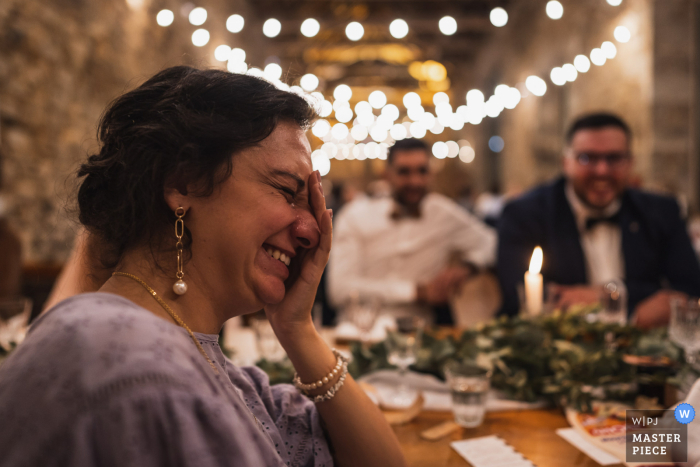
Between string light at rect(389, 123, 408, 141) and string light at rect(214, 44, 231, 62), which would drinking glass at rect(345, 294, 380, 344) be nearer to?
string light at rect(214, 44, 231, 62)

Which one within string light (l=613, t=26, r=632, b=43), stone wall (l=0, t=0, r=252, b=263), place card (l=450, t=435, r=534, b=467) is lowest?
place card (l=450, t=435, r=534, b=467)

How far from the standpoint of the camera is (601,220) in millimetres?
3033

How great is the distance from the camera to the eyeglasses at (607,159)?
2.91 m

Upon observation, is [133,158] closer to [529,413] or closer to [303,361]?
[303,361]

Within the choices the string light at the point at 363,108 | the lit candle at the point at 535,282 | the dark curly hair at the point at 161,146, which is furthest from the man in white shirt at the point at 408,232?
the string light at the point at 363,108

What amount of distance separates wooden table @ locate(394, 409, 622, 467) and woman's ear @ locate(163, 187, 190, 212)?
74 centimetres

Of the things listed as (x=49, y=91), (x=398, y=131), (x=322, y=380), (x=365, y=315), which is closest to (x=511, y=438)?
(x=322, y=380)

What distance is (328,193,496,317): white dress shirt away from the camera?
3676mm

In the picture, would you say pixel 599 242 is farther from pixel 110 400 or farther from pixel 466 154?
pixel 466 154

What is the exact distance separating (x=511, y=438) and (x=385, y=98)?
31.9ft

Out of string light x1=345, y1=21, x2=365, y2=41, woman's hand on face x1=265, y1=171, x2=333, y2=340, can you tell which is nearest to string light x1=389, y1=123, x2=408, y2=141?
string light x1=345, y1=21, x2=365, y2=41

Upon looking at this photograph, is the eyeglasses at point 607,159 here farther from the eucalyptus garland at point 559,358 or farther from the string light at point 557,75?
the string light at point 557,75

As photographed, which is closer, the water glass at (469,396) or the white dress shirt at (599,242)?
the water glass at (469,396)

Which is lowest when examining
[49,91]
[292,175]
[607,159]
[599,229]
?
[599,229]
